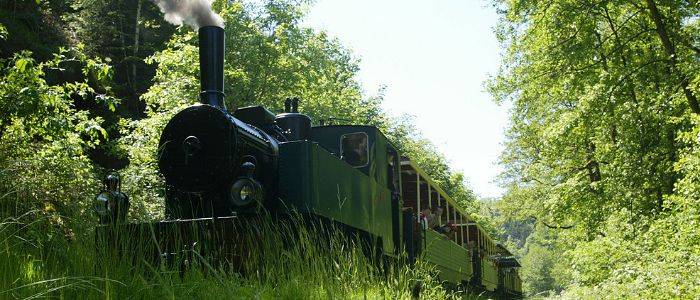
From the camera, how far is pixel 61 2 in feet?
95.5

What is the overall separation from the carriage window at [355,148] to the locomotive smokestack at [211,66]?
2106 mm

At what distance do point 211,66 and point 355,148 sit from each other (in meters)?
2.30

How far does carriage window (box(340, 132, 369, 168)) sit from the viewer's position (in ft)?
27.7

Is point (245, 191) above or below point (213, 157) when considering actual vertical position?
below

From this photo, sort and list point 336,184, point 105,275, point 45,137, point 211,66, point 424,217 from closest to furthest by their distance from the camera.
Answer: point 105,275 → point 211,66 → point 336,184 → point 45,137 → point 424,217

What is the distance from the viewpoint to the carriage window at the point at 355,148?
8.45 meters

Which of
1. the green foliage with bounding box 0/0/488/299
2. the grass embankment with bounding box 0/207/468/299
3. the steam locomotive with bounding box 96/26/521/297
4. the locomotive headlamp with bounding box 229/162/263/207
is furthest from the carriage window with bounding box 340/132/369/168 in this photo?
the grass embankment with bounding box 0/207/468/299

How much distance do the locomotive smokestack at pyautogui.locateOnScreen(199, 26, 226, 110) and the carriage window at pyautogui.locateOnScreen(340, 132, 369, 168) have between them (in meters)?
2.11

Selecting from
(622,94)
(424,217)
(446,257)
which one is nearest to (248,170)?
(424,217)

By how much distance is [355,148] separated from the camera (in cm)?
851

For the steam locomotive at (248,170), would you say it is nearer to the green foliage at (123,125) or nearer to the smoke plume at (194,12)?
the green foliage at (123,125)

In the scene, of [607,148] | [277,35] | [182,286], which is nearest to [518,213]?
[277,35]

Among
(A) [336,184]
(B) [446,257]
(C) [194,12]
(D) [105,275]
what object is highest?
(C) [194,12]

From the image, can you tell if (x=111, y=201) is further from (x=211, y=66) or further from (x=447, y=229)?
(x=447, y=229)
